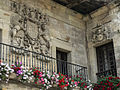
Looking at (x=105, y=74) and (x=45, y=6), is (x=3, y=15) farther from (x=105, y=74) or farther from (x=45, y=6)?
(x=105, y=74)

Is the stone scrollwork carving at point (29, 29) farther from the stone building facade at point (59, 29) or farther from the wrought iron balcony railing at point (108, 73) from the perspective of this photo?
the wrought iron balcony railing at point (108, 73)

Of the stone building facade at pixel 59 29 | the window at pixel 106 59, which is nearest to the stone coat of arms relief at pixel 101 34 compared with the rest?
the stone building facade at pixel 59 29

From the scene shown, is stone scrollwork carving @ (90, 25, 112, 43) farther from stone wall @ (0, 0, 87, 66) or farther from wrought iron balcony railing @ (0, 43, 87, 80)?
wrought iron balcony railing @ (0, 43, 87, 80)

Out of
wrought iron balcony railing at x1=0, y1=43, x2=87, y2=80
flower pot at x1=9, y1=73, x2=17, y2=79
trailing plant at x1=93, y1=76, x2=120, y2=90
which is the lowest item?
trailing plant at x1=93, y1=76, x2=120, y2=90

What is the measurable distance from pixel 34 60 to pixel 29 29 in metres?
1.22

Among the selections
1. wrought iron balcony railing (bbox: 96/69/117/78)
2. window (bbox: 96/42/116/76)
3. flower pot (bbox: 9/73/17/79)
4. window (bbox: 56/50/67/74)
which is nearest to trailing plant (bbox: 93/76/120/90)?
wrought iron balcony railing (bbox: 96/69/117/78)

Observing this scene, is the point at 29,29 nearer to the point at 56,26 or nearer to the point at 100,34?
the point at 56,26

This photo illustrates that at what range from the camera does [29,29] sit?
445 inches

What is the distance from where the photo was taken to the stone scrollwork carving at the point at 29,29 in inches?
427

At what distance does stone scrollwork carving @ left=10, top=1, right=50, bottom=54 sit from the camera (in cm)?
1085

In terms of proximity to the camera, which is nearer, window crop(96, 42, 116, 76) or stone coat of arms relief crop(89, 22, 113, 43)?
window crop(96, 42, 116, 76)

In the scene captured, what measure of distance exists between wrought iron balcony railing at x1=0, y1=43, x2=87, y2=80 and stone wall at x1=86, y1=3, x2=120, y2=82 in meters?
0.68

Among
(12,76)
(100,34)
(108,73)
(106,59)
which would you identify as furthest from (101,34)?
(12,76)

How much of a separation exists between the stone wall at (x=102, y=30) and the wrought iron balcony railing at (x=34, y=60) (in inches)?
26.9
